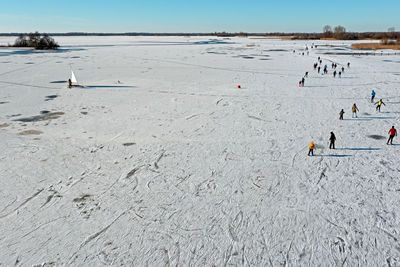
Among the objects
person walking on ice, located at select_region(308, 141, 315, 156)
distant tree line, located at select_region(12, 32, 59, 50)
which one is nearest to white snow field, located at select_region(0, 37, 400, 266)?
person walking on ice, located at select_region(308, 141, 315, 156)

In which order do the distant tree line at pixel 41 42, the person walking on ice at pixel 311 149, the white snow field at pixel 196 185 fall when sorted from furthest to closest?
1. the distant tree line at pixel 41 42
2. the person walking on ice at pixel 311 149
3. the white snow field at pixel 196 185

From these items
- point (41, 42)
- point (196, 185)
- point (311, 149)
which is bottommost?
point (196, 185)

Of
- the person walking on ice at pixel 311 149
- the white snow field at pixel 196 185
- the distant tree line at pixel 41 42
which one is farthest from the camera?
the distant tree line at pixel 41 42

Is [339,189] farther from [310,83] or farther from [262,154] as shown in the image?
[310,83]

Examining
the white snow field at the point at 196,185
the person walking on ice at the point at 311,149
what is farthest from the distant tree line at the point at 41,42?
the person walking on ice at the point at 311,149

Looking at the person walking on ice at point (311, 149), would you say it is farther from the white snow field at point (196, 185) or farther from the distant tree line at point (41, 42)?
the distant tree line at point (41, 42)

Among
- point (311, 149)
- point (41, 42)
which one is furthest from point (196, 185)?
point (41, 42)

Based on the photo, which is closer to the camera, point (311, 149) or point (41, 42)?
point (311, 149)

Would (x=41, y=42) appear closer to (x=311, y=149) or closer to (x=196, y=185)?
(x=196, y=185)
